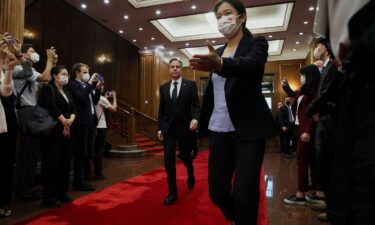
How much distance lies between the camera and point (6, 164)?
106 inches

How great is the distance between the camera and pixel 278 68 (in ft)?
44.3

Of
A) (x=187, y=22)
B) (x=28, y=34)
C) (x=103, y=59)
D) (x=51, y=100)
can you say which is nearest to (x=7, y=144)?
(x=51, y=100)

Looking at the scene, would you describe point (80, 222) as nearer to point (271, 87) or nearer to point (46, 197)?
point (46, 197)

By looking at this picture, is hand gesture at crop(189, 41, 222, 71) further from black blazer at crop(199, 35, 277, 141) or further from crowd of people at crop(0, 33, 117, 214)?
crowd of people at crop(0, 33, 117, 214)

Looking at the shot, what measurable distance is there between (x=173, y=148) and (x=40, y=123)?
1363 mm

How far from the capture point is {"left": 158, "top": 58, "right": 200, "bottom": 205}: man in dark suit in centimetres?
297

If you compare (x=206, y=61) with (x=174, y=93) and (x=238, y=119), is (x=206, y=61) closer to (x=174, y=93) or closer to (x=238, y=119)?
(x=238, y=119)

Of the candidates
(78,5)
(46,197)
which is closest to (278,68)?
(78,5)

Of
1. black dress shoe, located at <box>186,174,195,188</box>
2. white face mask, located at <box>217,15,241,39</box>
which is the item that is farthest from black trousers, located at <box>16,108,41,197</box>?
white face mask, located at <box>217,15,241,39</box>

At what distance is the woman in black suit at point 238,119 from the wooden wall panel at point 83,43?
6.05 metres

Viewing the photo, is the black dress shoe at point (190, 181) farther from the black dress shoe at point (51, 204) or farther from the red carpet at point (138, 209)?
the black dress shoe at point (51, 204)

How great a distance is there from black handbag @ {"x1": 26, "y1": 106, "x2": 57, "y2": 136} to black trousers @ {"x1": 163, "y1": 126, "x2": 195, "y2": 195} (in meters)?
1.17

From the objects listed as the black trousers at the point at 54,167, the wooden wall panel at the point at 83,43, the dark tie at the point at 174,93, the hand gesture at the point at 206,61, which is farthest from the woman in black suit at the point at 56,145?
the wooden wall panel at the point at 83,43

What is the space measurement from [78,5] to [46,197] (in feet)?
21.5
